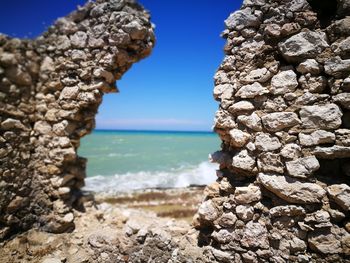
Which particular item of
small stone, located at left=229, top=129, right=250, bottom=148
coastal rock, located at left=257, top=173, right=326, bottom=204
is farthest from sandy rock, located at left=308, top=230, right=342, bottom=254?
small stone, located at left=229, top=129, right=250, bottom=148

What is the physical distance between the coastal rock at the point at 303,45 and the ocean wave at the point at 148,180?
50.8 feet

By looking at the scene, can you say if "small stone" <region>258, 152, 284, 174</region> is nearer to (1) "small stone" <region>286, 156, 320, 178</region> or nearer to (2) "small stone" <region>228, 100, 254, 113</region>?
(1) "small stone" <region>286, 156, 320, 178</region>

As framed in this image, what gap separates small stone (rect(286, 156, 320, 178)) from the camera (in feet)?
9.64

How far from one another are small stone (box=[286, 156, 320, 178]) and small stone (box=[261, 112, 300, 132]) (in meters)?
0.48

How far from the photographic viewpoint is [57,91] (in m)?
4.73

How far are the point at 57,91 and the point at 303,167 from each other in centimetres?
464

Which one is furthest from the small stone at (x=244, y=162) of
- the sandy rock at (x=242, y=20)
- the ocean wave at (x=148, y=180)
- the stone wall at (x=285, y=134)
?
the ocean wave at (x=148, y=180)

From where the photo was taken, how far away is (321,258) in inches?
115

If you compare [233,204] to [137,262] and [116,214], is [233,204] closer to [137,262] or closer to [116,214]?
[137,262]

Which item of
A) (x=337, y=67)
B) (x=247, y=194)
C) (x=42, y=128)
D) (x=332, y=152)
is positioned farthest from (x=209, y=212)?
(x=42, y=128)

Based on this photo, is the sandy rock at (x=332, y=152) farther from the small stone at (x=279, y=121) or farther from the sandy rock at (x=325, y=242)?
the sandy rock at (x=325, y=242)

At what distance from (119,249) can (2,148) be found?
9.12 ft

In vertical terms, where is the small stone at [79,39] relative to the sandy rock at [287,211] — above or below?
above

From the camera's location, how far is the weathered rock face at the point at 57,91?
434 cm
